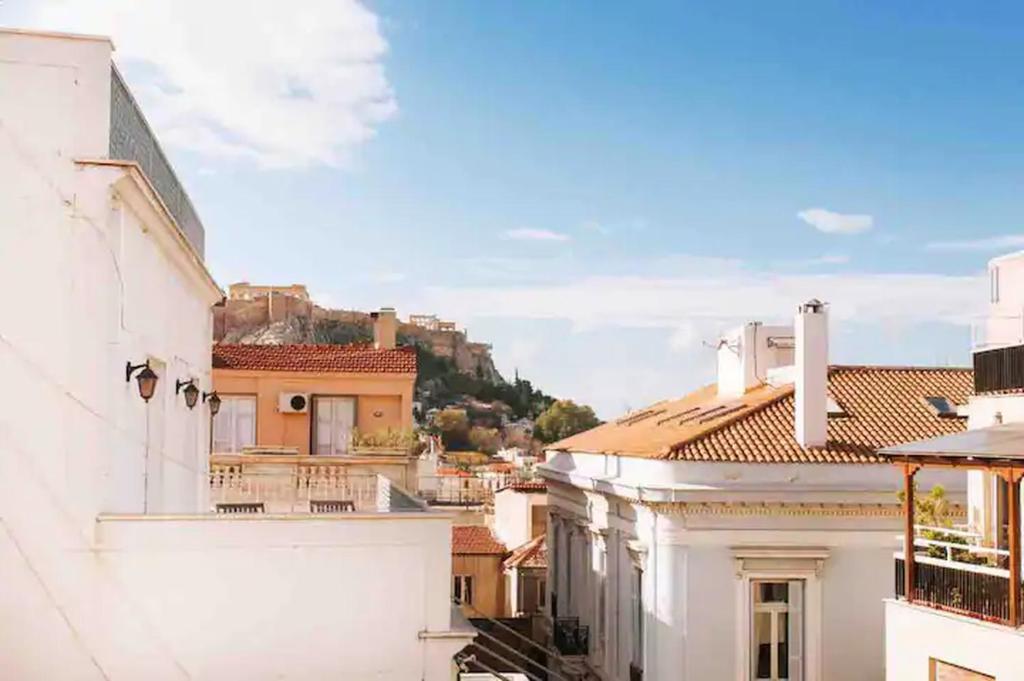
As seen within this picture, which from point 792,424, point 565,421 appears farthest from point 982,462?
point 565,421

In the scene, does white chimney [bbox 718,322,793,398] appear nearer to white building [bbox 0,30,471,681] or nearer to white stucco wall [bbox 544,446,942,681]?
white stucco wall [bbox 544,446,942,681]

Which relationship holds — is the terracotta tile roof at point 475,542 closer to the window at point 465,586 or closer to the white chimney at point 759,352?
the window at point 465,586

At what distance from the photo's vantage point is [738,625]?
2091cm

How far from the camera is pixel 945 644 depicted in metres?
16.3

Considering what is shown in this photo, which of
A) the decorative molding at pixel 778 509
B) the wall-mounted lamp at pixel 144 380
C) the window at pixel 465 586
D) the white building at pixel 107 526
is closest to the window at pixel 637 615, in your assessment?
the decorative molding at pixel 778 509

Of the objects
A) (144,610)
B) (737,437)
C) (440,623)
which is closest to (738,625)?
(737,437)

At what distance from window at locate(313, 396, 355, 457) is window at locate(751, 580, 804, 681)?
443 inches

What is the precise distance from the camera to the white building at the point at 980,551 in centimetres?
1523

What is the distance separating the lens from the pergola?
15.1m

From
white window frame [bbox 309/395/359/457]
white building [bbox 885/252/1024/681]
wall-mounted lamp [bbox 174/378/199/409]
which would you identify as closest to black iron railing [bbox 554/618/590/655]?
white window frame [bbox 309/395/359/457]

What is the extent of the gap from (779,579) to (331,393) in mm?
12026

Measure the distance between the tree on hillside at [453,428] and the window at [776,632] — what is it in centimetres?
7813

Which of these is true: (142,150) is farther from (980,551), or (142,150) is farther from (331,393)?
(331,393)

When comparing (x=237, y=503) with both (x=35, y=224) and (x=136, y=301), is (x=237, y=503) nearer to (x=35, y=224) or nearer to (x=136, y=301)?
(x=136, y=301)
